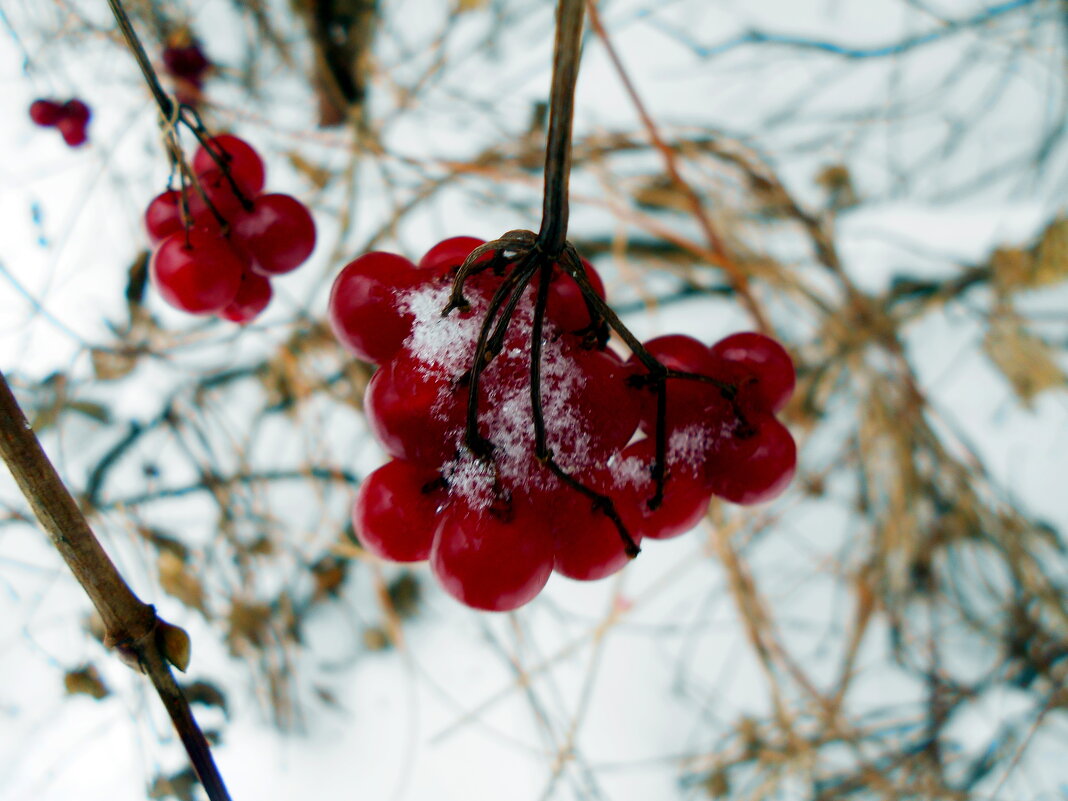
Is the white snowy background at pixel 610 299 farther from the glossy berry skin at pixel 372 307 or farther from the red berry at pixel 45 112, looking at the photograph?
the glossy berry skin at pixel 372 307

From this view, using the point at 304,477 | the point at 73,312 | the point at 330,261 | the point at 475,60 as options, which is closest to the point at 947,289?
the point at 475,60

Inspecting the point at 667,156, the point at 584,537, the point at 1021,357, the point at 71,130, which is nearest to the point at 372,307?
the point at 584,537

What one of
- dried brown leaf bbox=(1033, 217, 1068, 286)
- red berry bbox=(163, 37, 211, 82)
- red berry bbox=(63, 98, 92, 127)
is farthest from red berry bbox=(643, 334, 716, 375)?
dried brown leaf bbox=(1033, 217, 1068, 286)

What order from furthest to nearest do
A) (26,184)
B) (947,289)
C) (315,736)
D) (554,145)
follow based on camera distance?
(947,289) → (315,736) → (26,184) → (554,145)

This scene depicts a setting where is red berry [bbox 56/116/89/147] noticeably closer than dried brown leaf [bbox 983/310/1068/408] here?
Yes

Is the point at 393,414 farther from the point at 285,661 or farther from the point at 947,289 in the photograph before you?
the point at 947,289

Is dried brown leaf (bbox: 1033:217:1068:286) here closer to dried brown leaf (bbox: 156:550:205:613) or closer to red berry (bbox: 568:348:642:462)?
red berry (bbox: 568:348:642:462)

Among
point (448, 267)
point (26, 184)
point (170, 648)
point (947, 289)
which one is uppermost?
point (26, 184)
